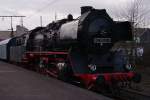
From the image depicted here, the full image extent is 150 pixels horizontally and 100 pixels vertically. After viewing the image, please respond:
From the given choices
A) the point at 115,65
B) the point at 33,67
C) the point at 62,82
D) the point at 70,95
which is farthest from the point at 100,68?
the point at 33,67

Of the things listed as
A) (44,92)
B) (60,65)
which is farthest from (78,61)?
(44,92)

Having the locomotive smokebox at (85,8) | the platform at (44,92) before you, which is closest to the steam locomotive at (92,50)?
the locomotive smokebox at (85,8)

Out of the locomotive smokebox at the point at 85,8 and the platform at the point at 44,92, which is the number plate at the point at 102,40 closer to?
the locomotive smokebox at the point at 85,8

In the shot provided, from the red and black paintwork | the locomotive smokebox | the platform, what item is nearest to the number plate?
the red and black paintwork

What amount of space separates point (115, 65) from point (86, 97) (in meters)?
4.00

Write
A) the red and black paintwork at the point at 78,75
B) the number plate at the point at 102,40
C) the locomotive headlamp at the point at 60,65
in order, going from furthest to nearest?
the locomotive headlamp at the point at 60,65 → the number plate at the point at 102,40 → the red and black paintwork at the point at 78,75

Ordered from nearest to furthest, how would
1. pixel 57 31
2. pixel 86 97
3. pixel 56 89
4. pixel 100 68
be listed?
pixel 86 97 < pixel 56 89 < pixel 100 68 < pixel 57 31

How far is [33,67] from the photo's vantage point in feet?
90.7

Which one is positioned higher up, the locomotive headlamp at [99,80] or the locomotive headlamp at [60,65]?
the locomotive headlamp at [60,65]

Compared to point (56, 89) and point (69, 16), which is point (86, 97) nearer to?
point (56, 89)

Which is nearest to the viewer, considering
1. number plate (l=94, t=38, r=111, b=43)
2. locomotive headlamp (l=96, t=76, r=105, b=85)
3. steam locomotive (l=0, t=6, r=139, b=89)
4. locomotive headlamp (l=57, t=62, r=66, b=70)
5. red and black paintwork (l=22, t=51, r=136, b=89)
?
locomotive headlamp (l=96, t=76, r=105, b=85)

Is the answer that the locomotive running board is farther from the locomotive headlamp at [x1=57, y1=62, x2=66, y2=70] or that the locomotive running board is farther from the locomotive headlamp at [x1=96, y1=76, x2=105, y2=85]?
the locomotive headlamp at [x1=96, y1=76, x2=105, y2=85]

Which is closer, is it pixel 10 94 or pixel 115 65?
pixel 10 94

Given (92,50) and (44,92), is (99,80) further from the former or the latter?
(44,92)
